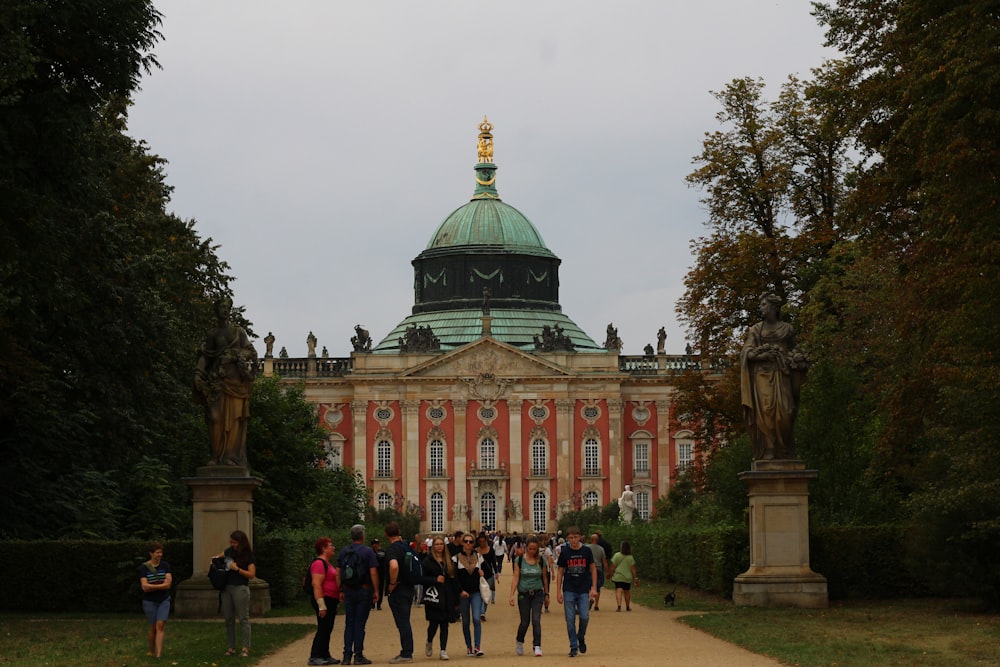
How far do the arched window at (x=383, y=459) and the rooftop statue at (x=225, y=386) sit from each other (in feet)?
252

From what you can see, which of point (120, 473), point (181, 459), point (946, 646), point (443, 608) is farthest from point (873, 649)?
point (181, 459)

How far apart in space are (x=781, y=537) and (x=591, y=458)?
256ft

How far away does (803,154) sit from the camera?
1735 inches

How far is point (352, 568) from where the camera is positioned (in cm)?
1823

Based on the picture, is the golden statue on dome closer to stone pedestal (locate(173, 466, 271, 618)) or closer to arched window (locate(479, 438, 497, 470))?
arched window (locate(479, 438, 497, 470))

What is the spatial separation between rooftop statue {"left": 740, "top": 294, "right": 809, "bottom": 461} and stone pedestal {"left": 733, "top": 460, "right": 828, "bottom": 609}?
1.19 feet

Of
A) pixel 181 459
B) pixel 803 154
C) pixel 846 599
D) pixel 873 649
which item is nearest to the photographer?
pixel 873 649

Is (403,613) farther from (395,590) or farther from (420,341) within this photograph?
(420,341)

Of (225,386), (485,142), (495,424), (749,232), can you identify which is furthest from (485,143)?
(225,386)

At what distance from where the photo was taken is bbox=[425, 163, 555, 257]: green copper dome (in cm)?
11106

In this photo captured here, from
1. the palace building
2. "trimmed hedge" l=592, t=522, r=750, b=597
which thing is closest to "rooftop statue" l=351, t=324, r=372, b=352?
the palace building

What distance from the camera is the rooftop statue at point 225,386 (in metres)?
24.6

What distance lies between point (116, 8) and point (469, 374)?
7915 centimetres

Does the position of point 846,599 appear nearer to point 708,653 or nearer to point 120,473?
point 708,653
